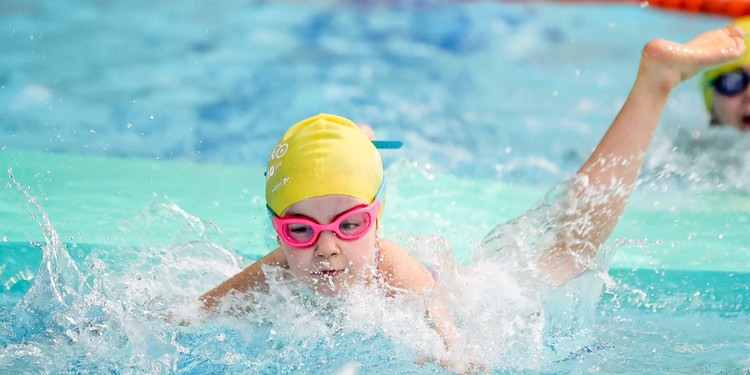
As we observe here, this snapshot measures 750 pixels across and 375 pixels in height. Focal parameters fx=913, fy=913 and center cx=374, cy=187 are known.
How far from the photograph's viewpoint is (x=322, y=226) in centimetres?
268

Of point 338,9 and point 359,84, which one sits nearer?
point 359,84

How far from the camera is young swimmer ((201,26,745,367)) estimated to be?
8.98 feet

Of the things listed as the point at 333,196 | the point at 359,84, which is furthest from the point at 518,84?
the point at 333,196

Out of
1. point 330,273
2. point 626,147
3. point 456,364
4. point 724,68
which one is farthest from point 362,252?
point 724,68

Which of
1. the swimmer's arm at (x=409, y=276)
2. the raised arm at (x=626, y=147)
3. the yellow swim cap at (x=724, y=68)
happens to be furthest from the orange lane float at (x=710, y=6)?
the swimmer's arm at (x=409, y=276)

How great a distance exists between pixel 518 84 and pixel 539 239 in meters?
4.23

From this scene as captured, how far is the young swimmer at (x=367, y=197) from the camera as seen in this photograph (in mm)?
2738

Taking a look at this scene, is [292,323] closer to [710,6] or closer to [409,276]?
[409,276]

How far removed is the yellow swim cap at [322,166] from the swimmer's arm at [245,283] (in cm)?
30

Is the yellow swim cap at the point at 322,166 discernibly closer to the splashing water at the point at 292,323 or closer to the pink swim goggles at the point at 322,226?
the pink swim goggles at the point at 322,226

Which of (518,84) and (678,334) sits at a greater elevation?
(518,84)

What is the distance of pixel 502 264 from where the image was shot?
123 inches

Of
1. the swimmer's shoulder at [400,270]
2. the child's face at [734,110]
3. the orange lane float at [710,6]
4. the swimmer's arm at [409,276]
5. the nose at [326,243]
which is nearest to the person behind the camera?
the nose at [326,243]

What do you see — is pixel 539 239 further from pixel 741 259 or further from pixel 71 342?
pixel 71 342
